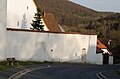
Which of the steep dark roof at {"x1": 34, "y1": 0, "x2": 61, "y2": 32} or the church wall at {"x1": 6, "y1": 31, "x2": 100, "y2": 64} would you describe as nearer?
the church wall at {"x1": 6, "y1": 31, "x2": 100, "y2": 64}

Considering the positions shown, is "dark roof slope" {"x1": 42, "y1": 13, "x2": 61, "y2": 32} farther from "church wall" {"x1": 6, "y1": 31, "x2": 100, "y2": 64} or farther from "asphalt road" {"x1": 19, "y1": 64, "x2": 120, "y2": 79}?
"asphalt road" {"x1": 19, "y1": 64, "x2": 120, "y2": 79}

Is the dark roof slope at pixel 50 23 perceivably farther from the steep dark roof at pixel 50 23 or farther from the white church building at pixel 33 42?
the white church building at pixel 33 42

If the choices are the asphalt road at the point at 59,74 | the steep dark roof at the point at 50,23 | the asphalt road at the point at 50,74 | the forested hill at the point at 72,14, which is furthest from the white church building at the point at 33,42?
the forested hill at the point at 72,14

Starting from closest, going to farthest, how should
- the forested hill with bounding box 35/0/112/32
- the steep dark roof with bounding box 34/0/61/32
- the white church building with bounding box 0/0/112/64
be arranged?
the white church building with bounding box 0/0/112/64, the steep dark roof with bounding box 34/0/61/32, the forested hill with bounding box 35/0/112/32

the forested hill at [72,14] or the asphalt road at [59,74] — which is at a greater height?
the forested hill at [72,14]

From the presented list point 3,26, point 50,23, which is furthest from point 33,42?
point 50,23

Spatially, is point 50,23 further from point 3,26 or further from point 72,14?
point 72,14

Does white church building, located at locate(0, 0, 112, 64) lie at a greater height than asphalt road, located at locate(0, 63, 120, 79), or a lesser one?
greater

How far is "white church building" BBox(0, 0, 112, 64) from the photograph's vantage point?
37.0 m

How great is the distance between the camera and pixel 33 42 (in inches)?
1582

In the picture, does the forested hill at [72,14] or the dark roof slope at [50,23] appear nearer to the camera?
the dark roof slope at [50,23]

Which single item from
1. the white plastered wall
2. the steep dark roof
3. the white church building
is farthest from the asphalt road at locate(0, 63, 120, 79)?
the steep dark roof

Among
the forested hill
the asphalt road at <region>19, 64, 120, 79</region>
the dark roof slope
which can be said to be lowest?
A: the asphalt road at <region>19, 64, 120, 79</region>

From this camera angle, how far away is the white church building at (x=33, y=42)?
37019mm
